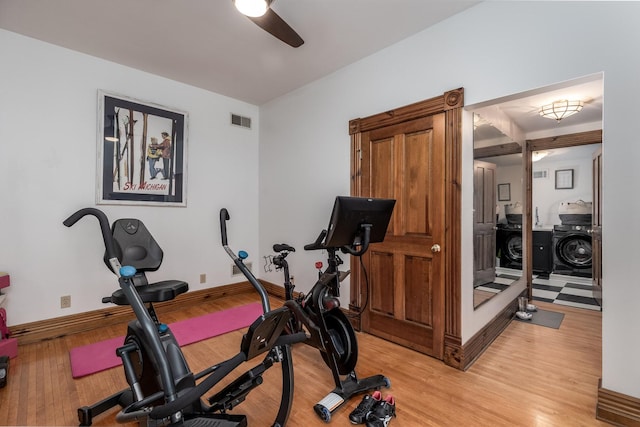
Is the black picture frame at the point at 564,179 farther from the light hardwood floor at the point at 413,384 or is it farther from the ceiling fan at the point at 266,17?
the ceiling fan at the point at 266,17

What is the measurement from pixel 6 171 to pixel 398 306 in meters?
3.89

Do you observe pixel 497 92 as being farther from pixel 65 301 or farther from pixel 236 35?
pixel 65 301

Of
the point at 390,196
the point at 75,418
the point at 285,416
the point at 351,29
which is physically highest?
the point at 351,29

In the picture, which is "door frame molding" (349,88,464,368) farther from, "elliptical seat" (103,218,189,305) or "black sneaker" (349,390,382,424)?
"elliptical seat" (103,218,189,305)

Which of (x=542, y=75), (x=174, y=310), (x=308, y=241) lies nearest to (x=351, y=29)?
(x=542, y=75)

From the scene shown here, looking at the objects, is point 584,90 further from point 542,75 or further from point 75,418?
A: point 75,418

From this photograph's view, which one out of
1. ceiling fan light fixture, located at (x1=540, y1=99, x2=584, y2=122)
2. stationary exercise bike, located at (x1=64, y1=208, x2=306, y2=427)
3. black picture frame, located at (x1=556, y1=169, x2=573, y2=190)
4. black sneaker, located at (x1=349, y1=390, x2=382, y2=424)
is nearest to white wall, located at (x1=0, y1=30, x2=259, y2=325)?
stationary exercise bike, located at (x1=64, y1=208, x2=306, y2=427)

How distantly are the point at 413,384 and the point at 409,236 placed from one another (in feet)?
3.91

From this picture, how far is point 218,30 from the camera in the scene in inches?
102

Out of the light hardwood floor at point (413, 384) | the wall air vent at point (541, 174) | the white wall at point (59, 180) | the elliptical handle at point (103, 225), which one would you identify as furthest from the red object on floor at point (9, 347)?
the wall air vent at point (541, 174)

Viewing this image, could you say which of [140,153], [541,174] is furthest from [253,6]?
[541,174]

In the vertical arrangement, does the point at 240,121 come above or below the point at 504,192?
above

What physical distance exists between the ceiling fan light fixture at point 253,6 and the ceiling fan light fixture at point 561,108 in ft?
10.5

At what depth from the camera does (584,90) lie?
113 inches
